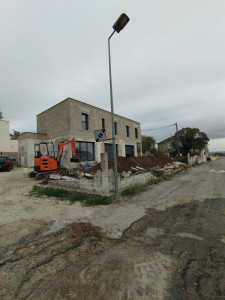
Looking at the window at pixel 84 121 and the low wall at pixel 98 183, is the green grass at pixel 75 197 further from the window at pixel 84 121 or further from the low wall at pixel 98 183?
the window at pixel 84 121

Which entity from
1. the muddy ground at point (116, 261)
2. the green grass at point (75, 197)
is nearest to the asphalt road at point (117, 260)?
the muddy ground at point (116, 261)

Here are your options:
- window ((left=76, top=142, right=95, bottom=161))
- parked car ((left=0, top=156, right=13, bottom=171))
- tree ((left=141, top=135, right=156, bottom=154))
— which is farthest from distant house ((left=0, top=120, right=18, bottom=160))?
tree ((left=141, top=135, right=156, bottom=154))

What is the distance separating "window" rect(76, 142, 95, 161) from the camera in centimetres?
1418

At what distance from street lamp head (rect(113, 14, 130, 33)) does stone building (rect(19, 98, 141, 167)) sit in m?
9.61

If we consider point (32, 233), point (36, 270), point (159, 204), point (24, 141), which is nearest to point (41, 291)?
point (36, 270)

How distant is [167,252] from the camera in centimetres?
237

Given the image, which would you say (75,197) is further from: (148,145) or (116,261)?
(148,145)

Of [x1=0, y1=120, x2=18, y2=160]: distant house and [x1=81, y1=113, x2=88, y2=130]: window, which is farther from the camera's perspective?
[x1=0, y1=120, x2=18, y2=160]: distant house

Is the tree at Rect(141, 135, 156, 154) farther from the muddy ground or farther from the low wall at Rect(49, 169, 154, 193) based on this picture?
the muddy ground

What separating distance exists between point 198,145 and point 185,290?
3141 centimetres

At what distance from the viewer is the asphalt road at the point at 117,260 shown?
5.58 feet

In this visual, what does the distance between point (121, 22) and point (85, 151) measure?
1164 centimetres

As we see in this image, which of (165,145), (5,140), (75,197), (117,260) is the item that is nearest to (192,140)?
(165,145)

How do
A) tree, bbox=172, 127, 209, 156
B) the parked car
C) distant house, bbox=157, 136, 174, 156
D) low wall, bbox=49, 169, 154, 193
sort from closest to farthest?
low wall, bbox=49, 169, 154, 193 < the parked car < tree, bbox=172, 127, 209, 156 < distant house, bbox=157, 136, 174, 156
